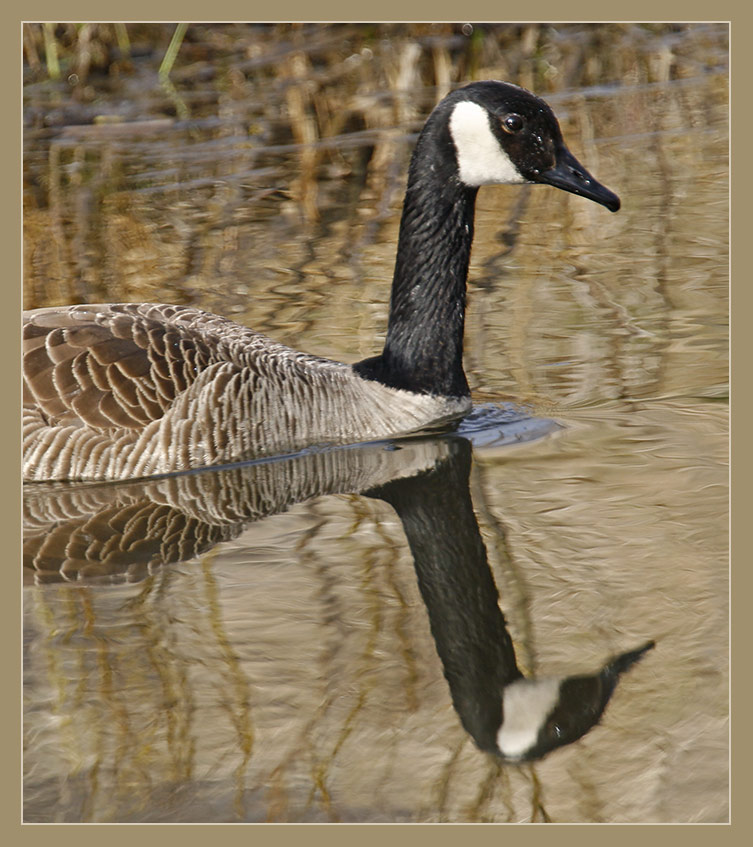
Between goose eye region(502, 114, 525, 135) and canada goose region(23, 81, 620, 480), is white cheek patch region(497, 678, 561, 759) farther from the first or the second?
goose eye region(502, 114, 525, 135)

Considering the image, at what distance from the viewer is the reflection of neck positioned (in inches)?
232

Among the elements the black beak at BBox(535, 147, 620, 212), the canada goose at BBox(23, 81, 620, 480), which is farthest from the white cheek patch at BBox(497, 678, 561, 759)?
the black beak at BBox(535, 147, 620, 212)

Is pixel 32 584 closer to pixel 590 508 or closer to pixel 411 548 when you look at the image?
pixel 411 548

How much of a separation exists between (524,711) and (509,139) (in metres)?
4.19

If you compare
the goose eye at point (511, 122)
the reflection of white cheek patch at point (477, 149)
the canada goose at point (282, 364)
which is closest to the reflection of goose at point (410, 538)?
the canada goose at point (282, 364)

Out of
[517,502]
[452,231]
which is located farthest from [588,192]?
[517,502]

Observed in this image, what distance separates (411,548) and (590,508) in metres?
1.13

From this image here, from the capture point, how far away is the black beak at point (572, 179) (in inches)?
328

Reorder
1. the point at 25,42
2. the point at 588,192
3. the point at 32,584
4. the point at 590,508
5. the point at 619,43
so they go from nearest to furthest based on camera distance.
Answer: the point at 32,584
the point at 590,508
the point at 588,192
the point at 25,42
the point at 619,43

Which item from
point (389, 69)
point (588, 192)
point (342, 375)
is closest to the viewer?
point (588, 192)

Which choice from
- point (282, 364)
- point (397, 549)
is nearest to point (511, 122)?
point (282, 364)

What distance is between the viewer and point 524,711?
18.9 feet

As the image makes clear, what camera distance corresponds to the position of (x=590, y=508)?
761 centimetres

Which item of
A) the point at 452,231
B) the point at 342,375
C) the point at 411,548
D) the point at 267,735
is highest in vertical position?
the point at 452,231
